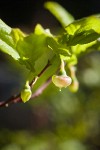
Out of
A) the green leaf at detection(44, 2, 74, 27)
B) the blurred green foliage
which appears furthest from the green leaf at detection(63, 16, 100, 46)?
the blurred green foliage

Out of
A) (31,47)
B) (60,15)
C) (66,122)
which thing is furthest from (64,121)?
(31,47)

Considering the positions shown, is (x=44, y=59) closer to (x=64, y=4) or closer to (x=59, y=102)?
(x=59, y=102)

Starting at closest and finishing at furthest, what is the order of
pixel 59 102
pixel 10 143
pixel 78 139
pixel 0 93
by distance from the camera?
pixel 10 143 → pixel 78 139 → pixel 59 102 → pixel 0 93

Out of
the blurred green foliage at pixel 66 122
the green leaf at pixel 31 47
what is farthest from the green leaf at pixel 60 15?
the blurred green foliage at pixel 66 122

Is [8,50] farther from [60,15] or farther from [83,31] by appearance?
[60,15]

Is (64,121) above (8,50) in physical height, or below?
below

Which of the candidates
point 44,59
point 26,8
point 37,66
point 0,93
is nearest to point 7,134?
point 44,59

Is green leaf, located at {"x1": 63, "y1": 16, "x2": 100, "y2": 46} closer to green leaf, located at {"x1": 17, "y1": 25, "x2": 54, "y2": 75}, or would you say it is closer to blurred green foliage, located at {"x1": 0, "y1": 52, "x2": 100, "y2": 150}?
green leaf, located at {"x1": 17, "y1": 25, "x2": 54, "y2": 75}

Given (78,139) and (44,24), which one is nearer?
(78,139)

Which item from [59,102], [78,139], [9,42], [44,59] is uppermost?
[9,42]

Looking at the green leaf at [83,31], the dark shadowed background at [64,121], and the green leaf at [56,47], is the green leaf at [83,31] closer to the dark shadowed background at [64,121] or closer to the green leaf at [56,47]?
the green leaf at [56,47]
